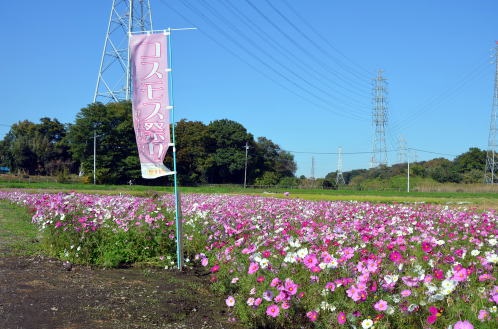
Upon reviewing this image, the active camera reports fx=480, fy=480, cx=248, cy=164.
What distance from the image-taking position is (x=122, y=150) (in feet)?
206

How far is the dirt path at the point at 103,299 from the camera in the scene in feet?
12.8

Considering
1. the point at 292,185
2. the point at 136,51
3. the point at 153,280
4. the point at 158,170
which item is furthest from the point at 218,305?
the point at 292,185

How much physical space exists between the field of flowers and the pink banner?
992 mm

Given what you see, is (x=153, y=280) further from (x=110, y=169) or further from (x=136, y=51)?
(x=110, y=169)

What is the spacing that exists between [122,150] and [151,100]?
192 feet

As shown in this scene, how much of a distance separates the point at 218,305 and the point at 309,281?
1.35 m

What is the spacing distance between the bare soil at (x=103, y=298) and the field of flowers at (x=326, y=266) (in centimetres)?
27

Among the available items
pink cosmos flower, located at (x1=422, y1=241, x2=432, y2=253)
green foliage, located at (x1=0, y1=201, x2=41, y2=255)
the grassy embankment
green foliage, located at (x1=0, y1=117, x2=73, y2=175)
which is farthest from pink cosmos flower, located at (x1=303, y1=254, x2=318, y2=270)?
green foliage, located at (x1=0, y1=117, x2=73, y2=175)

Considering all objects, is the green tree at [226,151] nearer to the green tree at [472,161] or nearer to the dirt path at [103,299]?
the green tree at [472,161]

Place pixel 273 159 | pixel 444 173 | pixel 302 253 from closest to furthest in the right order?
1. pixel 302 253
2. pixel 444 173
3. pixel 273 159

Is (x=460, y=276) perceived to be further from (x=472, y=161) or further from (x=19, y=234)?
(x=472, y=161)

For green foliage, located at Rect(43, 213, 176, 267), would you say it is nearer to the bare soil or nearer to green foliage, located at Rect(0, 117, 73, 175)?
the bare soil

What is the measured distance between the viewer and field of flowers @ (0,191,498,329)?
2.99 metres

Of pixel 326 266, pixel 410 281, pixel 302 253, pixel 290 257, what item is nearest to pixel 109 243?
pixel 290 257
